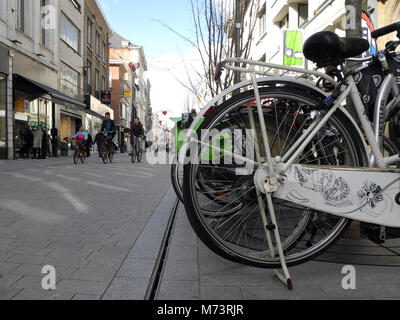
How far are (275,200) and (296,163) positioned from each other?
0.24 m

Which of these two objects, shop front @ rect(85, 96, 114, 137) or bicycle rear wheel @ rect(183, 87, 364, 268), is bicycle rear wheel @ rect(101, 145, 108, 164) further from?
shop front @ rect(85, 96, 114, 137)

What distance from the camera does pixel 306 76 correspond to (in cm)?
232

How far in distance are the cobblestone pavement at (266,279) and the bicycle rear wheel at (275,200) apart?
13cm

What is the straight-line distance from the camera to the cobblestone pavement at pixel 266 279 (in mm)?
1898

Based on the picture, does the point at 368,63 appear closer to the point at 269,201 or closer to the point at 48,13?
the point at 269,201

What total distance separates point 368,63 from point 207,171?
1.26 meters

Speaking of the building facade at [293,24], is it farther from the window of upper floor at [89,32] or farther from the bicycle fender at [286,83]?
the window of upper floor at [89,32]

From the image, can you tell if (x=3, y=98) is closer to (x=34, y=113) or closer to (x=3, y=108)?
(x=3, y=108)

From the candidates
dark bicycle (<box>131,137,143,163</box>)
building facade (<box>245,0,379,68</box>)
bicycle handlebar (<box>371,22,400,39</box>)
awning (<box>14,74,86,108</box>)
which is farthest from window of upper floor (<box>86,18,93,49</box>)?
bicycle handlebar (<box>371,22,400,39</box>)

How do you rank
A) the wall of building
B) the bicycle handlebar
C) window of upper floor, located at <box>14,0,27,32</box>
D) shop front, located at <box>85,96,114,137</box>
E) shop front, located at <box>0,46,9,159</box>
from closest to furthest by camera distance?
1. the bicycle handlebar
2. shop front, located at <box>0,46,9,159</box>
3. window of upper floor, located at <box>14,0,27,32</box>
4. shop front, located at <box>85,96,114,137</box>
5. the wall of building

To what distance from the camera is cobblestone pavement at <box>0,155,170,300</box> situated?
2006 mm

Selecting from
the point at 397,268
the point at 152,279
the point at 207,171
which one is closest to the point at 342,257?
the point at 397,268

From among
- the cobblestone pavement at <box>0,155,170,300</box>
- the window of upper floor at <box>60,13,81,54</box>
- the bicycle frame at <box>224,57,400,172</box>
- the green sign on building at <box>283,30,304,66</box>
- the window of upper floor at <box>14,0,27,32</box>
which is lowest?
the cobblestone pavement at <box>0,155,170,300</box>

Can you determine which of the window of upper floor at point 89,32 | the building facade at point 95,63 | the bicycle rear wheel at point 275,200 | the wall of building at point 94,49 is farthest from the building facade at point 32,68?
the bicycle rear wheel at point 275,200
